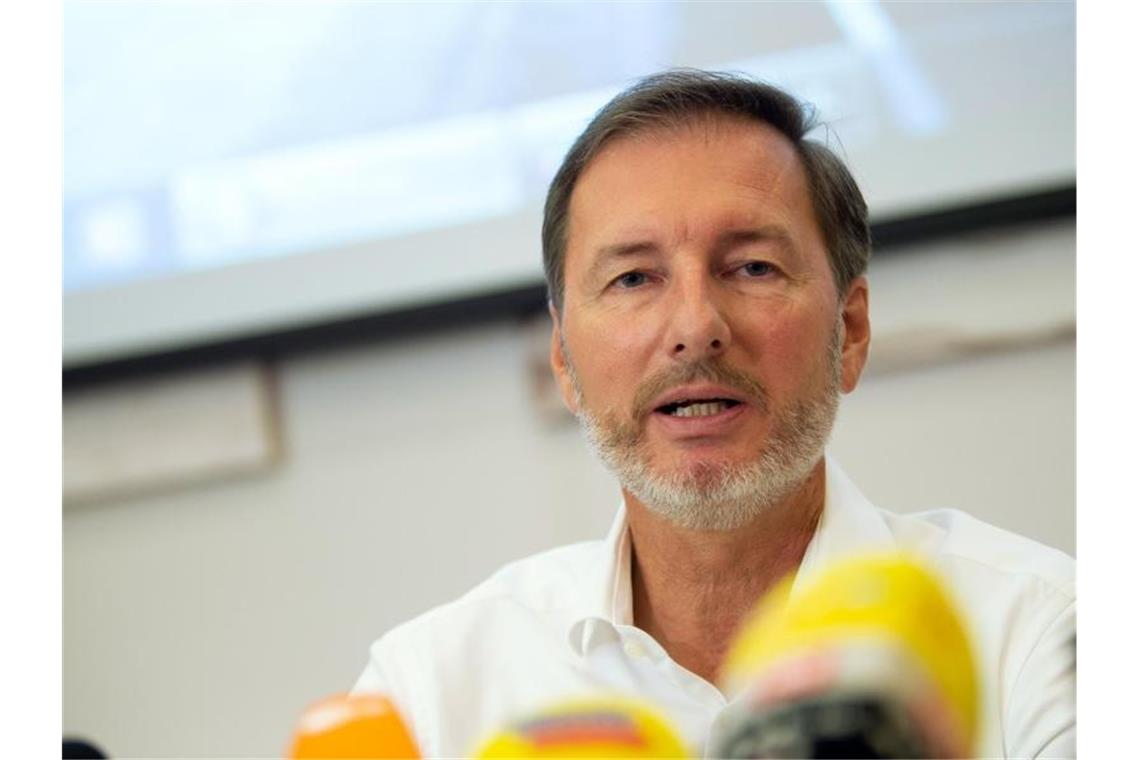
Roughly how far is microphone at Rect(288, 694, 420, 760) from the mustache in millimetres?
360

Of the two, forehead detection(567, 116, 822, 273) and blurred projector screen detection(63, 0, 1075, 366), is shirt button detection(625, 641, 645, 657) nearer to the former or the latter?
forehead detection(567, 116, 822, 273)

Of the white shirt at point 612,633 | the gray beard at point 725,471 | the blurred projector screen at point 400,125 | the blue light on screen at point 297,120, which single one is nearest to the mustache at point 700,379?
the gray beard at point 725,471

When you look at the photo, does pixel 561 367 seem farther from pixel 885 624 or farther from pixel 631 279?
pixel 885 624

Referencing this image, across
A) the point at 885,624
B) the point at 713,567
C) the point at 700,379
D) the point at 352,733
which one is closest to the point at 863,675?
the point at 885,624

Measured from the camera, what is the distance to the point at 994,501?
4.76 ft

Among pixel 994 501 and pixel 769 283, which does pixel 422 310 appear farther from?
pixel 769 283

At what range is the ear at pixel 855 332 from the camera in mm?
917

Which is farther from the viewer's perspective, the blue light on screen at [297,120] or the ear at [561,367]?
the blue light on screen at [297,120]

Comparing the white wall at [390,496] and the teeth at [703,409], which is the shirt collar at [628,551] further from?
the white wall at [390,496]

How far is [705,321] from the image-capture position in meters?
0.75

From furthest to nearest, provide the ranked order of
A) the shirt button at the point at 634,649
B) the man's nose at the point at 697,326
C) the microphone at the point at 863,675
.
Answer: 1. the shirt button at the point at 634,649
2. the man's nose at the point at 697,326
3. the microphone at the point at 863,675

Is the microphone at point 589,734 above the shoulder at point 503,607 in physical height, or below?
below

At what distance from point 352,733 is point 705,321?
0.39 meters

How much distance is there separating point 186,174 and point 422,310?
0.35 meters
